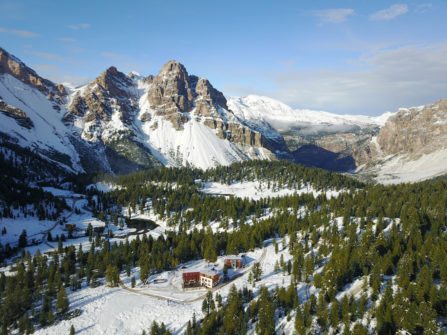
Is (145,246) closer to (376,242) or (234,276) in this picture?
(234,276)

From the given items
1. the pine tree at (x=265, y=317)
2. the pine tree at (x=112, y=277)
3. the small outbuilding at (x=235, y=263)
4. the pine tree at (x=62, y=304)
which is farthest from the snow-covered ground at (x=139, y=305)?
the pine tree at (x=265, y=317)

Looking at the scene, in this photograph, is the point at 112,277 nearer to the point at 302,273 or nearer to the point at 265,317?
the point at 265,317

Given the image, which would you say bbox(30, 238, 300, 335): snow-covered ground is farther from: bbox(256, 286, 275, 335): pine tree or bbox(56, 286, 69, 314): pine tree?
bbox(256, 286, 275, 335): pine tree

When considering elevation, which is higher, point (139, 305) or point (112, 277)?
point (112, 277)

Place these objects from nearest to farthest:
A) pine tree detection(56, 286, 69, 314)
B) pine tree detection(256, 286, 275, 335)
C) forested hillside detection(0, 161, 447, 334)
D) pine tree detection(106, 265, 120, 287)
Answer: pine tree detection(256, 286, 275, 335) < forested hillside detection(0, 161, 447, 334) < pine tree detection(56, 286, 69, 314) < pine tree detection(106, 265, 120, 287)

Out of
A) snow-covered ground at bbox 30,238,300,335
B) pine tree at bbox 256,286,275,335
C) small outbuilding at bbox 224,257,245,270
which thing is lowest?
snow-covered ground at bbox 30,238,300,335

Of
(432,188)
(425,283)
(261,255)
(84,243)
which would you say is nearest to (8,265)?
(84,243)

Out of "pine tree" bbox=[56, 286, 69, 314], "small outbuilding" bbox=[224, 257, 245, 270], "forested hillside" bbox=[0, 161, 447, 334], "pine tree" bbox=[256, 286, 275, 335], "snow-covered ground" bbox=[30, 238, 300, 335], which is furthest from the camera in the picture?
"small outbuilding" bbox=[224, 257, 245, 270]

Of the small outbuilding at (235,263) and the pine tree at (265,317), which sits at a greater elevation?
the small outbuilding at (235,263)

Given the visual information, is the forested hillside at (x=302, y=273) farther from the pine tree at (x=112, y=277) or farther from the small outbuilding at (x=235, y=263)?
the small outbuilding at (x=235, y=263)

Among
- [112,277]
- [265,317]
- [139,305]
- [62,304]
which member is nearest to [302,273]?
[265,317]

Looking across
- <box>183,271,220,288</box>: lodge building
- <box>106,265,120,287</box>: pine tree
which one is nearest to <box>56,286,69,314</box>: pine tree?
<box>106,265,120,287</box>: pine tree
